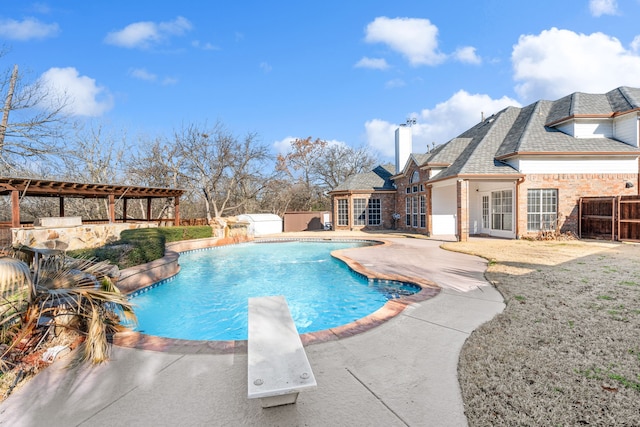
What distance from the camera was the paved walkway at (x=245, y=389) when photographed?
2.47 metres

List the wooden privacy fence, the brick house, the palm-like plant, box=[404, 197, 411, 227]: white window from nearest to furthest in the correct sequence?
the palm-like plant → the wooden privacy fence → the brick house → box=[404, 197, 411, 227]: white window

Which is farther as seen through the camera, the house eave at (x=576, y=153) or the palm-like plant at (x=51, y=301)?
the house eave at (x=576, y=153)

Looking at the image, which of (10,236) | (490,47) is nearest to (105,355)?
(10,236)

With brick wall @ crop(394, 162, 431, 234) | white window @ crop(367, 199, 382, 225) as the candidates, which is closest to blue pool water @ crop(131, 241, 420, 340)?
brick wall @ crop(394, 162, 431, 234)

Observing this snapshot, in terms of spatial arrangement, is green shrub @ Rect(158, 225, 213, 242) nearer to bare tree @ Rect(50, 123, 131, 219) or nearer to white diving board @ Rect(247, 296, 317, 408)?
bare tree @ Rect(50, 123, 131, 219)

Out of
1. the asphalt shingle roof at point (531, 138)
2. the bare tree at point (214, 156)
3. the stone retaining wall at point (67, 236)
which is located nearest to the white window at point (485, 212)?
the asphalt shingle roof at point (531, 138)

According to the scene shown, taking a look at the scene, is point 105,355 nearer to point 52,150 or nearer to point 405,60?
point 52,150

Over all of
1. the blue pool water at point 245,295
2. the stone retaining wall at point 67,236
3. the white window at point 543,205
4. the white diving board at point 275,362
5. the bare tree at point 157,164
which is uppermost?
the bare tree at point 157,164

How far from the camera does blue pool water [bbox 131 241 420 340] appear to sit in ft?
19.1

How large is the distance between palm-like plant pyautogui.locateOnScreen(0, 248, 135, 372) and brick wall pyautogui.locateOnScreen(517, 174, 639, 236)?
1558cm

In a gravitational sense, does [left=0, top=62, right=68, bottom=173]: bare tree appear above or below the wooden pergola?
above

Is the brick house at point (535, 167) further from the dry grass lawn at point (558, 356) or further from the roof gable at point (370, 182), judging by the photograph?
the dry grass lawn at point (558, 356)

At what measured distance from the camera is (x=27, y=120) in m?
8.88

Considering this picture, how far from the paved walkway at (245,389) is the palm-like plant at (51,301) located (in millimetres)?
431
